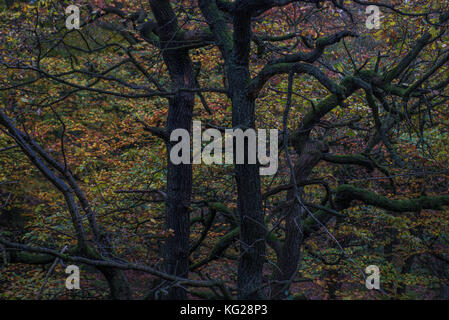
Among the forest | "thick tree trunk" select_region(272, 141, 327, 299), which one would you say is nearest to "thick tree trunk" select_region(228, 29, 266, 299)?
the forest

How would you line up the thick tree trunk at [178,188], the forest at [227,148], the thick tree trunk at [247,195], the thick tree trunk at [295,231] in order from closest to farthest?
the forest at [227,148], the thick tree trunk at [247,195], the thick tree trunk at [178,188], the thick tree trunk at [295,231]

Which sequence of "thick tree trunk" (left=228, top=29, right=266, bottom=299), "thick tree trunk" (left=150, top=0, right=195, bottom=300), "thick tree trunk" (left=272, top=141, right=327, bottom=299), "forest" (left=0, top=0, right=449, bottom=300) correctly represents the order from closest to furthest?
"forest" (left=0, top=0, right=449, bottom=300), "thick tree trunk" (left=228, top=29, right=266, bottom=299), "thick tree trunk" (left=150, top=0, right=195, bottom=300), "thick tree trunk" (left=272, top=141, right=327, bottom=299)

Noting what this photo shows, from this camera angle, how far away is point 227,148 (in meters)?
Answer: 8.73

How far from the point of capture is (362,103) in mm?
9234

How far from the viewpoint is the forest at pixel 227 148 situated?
4.68m

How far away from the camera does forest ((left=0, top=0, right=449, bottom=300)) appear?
4.68 metres

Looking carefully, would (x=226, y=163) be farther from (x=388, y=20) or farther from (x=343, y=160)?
(x=388, y=20)

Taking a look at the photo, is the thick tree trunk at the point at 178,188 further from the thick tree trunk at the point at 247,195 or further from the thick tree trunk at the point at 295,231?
the thick tree trunk at the point at 295,231

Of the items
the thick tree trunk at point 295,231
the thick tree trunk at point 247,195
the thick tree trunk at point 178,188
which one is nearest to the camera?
the thick tree trunk at point 247,195

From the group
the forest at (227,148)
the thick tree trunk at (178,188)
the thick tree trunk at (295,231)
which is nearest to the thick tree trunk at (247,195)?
the forest at (227,148)

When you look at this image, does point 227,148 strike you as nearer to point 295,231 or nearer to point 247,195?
point 295,231

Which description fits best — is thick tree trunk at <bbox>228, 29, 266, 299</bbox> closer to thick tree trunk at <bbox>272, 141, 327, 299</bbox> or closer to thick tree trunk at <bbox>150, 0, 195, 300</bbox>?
thick tree trunk at <bbox>150, 0, 195, 300</bbox>
